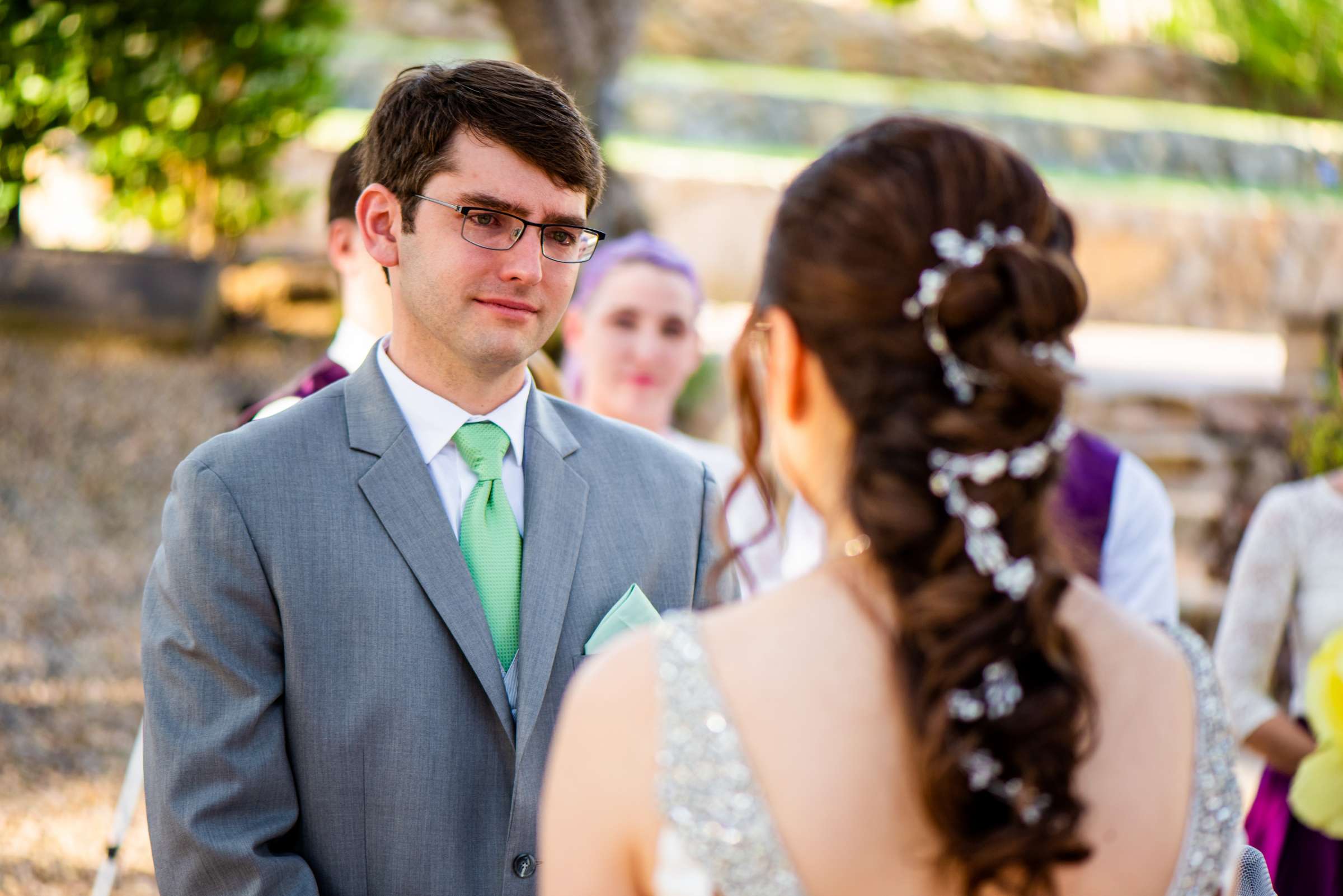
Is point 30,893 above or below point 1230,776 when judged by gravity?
below

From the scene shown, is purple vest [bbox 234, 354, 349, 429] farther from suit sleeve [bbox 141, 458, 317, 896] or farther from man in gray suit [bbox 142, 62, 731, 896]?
suit sleeve [bbox 141, 458, 317, 896]

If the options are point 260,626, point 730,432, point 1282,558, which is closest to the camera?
point 260,626

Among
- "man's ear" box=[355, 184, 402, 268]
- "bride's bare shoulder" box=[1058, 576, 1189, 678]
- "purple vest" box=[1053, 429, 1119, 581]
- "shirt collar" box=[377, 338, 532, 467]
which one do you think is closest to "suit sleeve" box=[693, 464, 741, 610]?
"shirt collar" box=[377, 338, 532, 467]

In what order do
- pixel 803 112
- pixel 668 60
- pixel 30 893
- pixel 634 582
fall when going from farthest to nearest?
pixel 668 60
pixel 803 112
pixel 30 893
pixel 634 582

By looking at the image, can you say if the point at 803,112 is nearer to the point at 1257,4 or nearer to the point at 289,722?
the point at 1257,4

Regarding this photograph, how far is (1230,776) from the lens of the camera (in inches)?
50.9

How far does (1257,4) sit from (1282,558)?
43.9ft

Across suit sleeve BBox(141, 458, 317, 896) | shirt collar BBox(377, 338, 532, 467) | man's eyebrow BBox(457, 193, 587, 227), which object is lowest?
suit sleeve BBox(141, 458, 317, 896)

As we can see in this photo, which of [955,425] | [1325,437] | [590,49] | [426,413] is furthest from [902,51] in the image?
[955,425]

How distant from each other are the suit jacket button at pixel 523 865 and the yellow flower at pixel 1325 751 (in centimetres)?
122

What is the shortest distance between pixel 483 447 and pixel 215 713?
0.58 metres

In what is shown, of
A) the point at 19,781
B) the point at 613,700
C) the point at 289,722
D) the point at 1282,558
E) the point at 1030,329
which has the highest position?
the point at 1030,329

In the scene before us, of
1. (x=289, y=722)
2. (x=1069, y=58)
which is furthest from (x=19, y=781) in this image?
(x=1069, y=58)

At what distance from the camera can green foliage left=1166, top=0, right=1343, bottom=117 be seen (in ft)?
44.8
